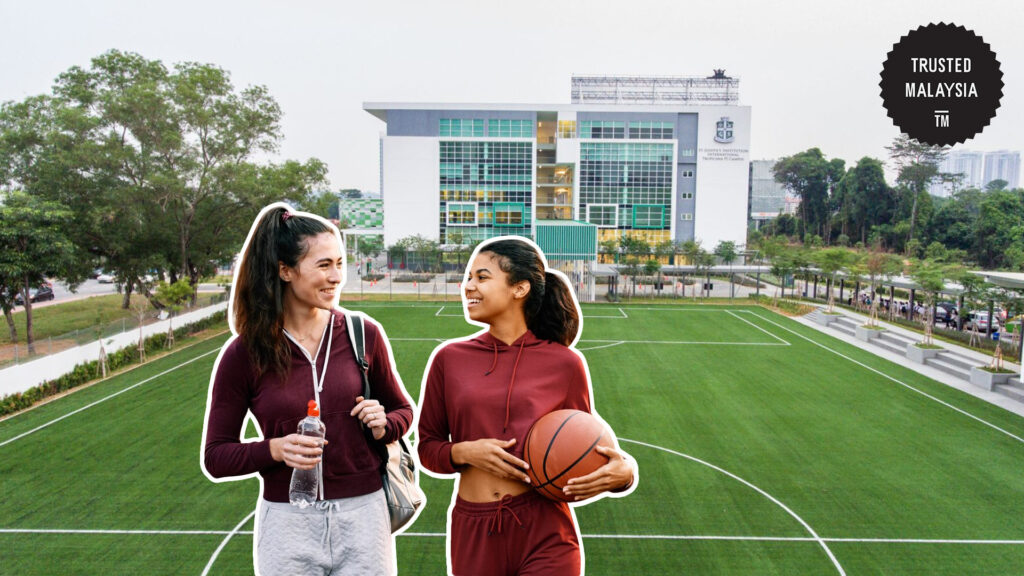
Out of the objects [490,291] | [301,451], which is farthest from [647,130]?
[301,451]

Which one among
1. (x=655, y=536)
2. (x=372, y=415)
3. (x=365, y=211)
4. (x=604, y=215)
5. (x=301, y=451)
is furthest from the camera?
(x=365, y=211)

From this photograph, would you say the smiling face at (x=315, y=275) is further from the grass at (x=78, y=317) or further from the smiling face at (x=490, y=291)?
the grass at (x=78, y=317)

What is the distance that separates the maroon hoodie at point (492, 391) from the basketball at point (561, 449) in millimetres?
56

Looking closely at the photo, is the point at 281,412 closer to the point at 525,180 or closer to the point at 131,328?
the point at 131,328

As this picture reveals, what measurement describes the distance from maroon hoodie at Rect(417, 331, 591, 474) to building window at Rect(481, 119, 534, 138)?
2073 inches

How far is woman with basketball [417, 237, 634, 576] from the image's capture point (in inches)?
95.3

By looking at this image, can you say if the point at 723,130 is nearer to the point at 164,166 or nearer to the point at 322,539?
the point at 164,166

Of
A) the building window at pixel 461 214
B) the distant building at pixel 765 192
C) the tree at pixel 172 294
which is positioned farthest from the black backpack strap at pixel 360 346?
the distant building at pixel 765 192

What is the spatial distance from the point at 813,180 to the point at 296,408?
255 ft

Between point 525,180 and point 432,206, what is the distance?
8.01 meters

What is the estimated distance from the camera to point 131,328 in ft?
60.4

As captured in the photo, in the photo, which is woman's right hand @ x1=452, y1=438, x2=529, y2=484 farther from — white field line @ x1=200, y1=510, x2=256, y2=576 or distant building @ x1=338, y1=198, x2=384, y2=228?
distant building @ x1=338, y1=198, x2=384, y2=228

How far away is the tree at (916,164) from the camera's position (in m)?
54.0

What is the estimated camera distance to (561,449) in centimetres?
240
